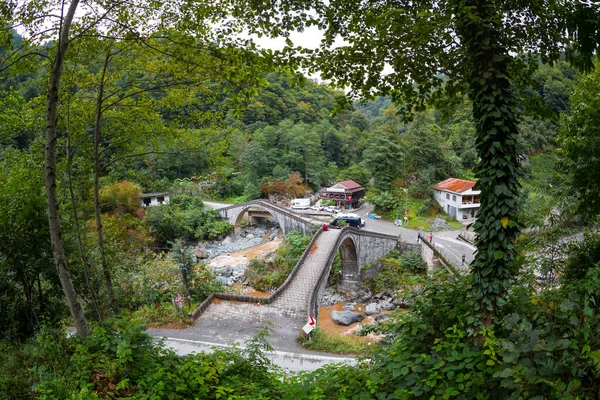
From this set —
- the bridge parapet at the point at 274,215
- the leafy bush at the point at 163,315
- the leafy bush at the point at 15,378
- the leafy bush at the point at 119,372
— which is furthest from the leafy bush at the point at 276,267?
the leafy bush at the point at 15,378

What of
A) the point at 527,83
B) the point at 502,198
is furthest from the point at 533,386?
the point at 527,83

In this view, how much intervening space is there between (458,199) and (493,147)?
26431 millimetres

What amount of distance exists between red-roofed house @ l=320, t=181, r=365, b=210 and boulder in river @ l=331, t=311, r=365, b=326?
17.8m

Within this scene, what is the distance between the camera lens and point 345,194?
1336 inches

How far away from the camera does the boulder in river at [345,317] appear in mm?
16375

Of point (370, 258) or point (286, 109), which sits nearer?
point (370, 258)

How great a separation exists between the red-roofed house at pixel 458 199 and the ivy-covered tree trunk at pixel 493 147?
25352mm

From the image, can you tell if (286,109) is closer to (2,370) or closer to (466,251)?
(466,251)

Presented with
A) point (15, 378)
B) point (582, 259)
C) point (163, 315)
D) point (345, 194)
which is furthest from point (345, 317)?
point (345, 194)

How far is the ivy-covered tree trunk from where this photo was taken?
12.0 ft

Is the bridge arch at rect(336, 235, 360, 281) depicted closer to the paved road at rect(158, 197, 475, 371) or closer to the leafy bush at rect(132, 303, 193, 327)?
the paved road at rect(158, 197, 475, 371)

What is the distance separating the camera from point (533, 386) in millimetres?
2529

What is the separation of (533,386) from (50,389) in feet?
14.3

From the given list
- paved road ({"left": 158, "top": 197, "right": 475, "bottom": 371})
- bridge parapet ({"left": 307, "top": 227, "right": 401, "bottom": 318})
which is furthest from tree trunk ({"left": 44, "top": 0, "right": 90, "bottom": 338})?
bridge parapet ({"left": 307, "top": 227, "right": 401, "bottom": 318})
